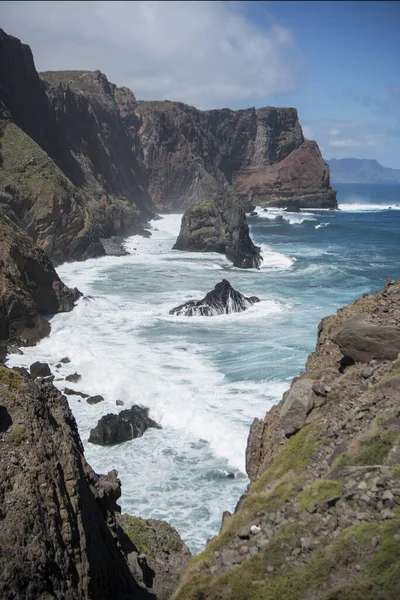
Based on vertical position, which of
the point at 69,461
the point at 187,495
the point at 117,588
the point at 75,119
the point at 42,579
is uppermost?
the point at 75,119

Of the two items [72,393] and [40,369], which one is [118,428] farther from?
[40,369]

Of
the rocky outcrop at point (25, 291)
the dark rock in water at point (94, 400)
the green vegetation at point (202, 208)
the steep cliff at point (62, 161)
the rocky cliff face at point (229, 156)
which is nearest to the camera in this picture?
the dark rock in water at point (94, 400)

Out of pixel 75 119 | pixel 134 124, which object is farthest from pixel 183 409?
pixel 134 124

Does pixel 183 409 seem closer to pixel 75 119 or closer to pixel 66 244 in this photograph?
pixel 66 244

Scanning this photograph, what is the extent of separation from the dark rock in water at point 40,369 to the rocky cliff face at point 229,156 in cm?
11300

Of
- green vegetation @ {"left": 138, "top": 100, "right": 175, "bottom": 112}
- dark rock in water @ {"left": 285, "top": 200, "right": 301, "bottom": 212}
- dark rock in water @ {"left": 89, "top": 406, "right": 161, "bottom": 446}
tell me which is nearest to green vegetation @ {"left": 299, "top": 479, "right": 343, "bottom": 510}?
dark rock in water @ {"left": 89, "top": 406, "right": 161, "bottom": 446}

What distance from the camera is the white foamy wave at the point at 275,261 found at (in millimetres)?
64162

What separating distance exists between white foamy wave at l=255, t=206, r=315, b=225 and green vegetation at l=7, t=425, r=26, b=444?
109851 millimetres

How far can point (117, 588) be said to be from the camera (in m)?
11.0

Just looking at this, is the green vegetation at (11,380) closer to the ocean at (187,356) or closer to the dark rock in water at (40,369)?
the ocean at (187,356)

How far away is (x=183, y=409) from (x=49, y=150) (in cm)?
6292

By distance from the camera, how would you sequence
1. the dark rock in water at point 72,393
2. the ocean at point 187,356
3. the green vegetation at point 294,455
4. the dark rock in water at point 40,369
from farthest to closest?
the dark rock in water at point 40,369 < the dark rock in water at point 72,393 < the ocean at point 187,356 < the green vegetation at point 294,455

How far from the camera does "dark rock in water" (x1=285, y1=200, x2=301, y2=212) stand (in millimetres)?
143550

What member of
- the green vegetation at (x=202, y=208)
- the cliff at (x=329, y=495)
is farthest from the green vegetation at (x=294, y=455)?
the green vegetation at (x=202, y=208)
